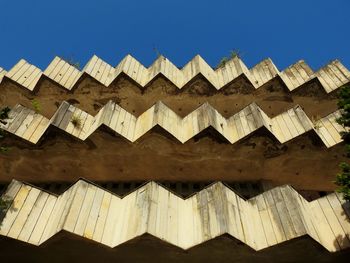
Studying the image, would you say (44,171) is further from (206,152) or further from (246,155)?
(246,155)

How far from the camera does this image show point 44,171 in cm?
838

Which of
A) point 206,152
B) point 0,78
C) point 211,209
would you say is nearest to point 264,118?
point 206,152

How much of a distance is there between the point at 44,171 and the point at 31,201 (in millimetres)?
2430

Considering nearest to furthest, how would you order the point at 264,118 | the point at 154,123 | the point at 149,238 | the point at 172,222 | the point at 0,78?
the point at 149,238 → the point at 172,222 → the point at 154,123 → the point at 264,118 → the point at 0,78

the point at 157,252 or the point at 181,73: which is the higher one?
the point at 181,73

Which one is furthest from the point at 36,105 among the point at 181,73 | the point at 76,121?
the point at 181,73

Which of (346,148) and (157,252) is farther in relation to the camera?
(346,148)

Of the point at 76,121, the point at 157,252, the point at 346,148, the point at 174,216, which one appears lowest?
the point at 157,252

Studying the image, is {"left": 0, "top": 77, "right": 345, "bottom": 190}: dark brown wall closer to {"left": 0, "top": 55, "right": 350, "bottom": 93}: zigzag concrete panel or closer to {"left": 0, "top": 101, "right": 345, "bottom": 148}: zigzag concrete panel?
{"left": 0, "top": 101, "right": 345, "bottom": 148}: zigzag concrete panel

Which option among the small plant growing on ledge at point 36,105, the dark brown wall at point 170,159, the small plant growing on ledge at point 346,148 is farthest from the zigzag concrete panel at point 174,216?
the small plant growing on ledge at point 36,105

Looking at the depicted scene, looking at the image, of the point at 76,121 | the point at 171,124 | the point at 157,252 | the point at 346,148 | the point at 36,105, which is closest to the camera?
the point at 157,252

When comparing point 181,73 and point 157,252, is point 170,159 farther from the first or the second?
point 181,73

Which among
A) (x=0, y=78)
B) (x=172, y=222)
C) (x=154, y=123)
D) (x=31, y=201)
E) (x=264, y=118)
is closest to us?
(x=172, y=222)

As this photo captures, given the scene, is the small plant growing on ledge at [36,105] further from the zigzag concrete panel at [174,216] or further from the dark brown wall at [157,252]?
the dark brown wall at [157,252]
